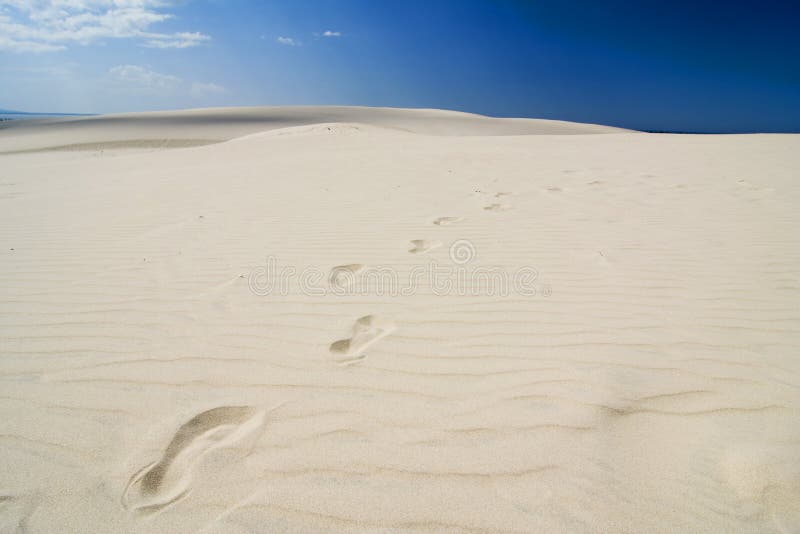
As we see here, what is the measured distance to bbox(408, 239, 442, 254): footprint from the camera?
3.32 m

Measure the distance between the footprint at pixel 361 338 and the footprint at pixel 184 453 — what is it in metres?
0.46

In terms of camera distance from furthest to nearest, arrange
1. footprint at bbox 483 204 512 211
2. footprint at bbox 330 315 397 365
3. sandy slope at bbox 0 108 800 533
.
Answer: footprint at bbox 483 204 512 211 → footprint at bbox 330 315 397 365 → sandy slope at bbox 0 108 800 533

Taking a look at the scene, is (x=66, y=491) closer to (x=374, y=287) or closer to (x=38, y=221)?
(x=374, y=287)

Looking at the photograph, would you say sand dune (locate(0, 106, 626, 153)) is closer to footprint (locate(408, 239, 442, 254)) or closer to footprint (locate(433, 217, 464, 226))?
footprint (locate(433, 217, 464, 226))

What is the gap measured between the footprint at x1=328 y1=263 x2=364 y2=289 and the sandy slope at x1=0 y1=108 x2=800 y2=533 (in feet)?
0.07

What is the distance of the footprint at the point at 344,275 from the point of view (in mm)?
2742

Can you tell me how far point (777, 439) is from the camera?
55.8 inches

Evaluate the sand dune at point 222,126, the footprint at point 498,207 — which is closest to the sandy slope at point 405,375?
the footprint at point 498,207

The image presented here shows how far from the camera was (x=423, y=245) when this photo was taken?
136 inches

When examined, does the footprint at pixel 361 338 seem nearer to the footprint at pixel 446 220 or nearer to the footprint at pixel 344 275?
the footprint at pixel 344 275

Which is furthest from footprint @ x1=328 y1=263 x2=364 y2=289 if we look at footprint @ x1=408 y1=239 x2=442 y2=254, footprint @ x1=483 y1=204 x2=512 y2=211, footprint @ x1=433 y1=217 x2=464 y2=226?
footprint @ x1=483 y1=204 x2=512 y2=211

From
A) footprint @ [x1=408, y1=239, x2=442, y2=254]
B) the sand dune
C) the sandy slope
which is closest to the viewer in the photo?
the sandy slope

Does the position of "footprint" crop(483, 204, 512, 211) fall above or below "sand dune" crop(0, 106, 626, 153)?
below

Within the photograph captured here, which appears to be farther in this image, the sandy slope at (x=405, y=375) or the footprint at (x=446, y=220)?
the footprint at (x=446, y=220)
